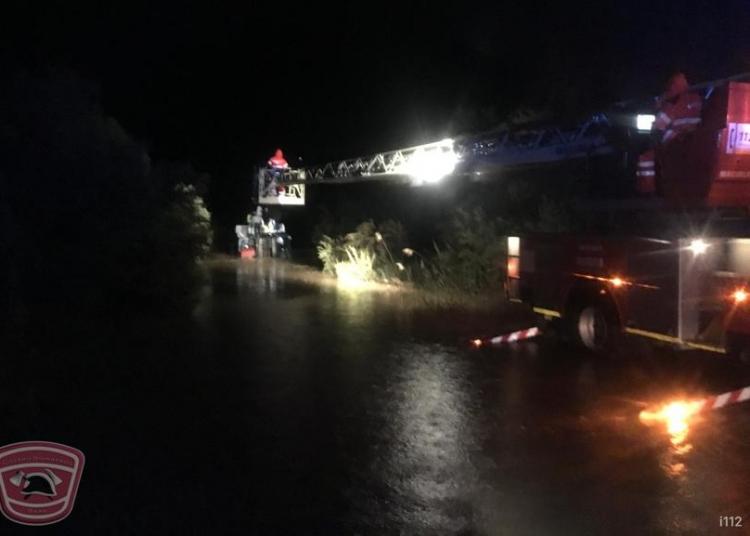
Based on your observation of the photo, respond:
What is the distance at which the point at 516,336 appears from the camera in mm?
13516

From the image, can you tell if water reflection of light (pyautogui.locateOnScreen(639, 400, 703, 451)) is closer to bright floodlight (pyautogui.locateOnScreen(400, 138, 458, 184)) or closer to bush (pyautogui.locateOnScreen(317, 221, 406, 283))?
bush (pyautogui.locateOnScreen(317, 221, 406, 283))

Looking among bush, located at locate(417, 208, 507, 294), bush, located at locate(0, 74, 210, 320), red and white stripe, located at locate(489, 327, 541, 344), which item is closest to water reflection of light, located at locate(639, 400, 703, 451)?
red and white stripe, located at locate(489, 327, 541, 344)

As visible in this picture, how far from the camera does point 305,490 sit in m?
6.30

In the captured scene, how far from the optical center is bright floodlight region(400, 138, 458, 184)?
79.3ft

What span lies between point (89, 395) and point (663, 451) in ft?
19.9

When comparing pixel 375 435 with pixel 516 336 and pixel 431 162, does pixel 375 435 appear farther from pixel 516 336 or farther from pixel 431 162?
pixel 431 162

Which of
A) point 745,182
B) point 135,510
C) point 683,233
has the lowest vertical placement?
point 135,510

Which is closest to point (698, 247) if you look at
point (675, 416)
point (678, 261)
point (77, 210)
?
point (678, 261)

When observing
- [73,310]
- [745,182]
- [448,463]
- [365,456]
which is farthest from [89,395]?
[745,182]

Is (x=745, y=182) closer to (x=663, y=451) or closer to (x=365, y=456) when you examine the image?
(x=663, y=451)

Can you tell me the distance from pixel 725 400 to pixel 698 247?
5.95 feet

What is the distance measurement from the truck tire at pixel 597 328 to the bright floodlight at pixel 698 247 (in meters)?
1.93

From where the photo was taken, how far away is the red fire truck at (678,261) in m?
9.52

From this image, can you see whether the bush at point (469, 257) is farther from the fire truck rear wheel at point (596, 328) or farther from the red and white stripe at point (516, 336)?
the fire truck rear wheel at point (596, 328)
